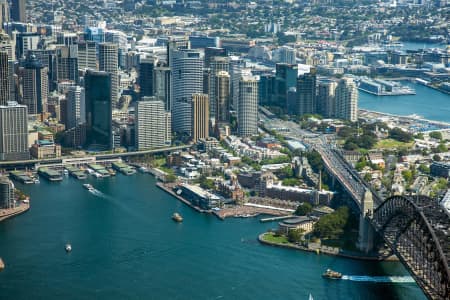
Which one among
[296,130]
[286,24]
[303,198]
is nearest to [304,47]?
[286,24]

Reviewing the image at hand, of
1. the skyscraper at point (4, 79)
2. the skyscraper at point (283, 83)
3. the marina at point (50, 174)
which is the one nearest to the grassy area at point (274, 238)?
the marina at point (50, 174)

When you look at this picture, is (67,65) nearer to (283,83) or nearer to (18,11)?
(283,83)

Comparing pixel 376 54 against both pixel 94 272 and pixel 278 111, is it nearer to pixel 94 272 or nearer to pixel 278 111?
pixel 278 111

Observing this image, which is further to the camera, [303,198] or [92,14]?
[92,14]

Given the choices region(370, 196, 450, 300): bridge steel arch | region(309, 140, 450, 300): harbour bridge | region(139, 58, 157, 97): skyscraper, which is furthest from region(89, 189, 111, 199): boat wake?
region(139, 58, 157, 97): skyscraper

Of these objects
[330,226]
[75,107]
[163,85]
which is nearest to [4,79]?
[75,107]

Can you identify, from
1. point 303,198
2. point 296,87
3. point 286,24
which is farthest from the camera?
point 286,24
